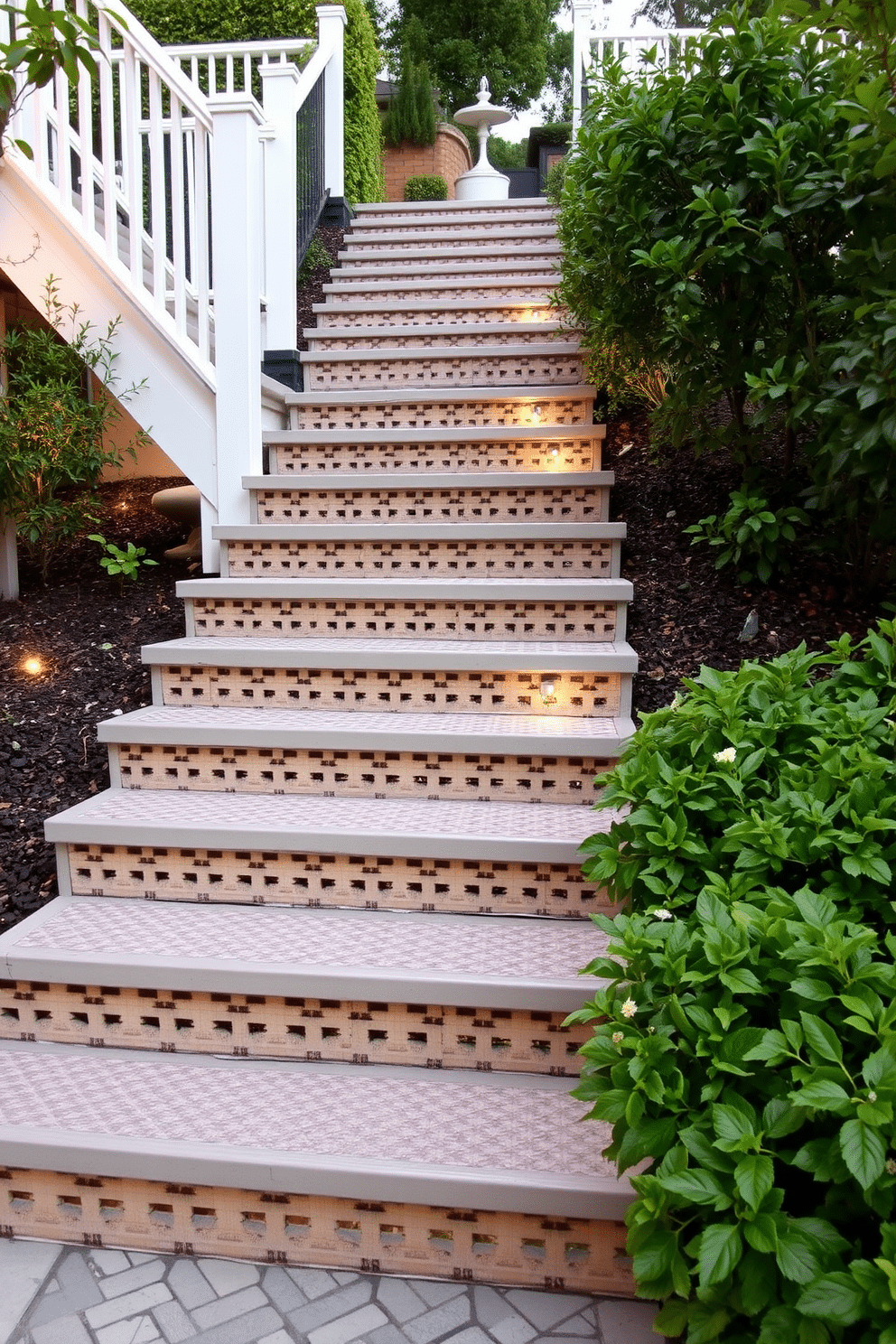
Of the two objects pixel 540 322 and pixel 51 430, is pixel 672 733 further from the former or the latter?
pixel 540 322

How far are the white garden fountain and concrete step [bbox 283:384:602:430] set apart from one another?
6281 millimetres

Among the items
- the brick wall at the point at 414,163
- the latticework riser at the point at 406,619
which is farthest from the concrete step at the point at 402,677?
the brick wall at the point at 414,163

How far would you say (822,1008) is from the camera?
4.05 ft

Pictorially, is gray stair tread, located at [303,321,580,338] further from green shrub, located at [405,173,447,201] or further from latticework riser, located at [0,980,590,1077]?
green shrub, located at [405,173,447,201]

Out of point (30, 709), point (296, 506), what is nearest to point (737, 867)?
point (30, 709)

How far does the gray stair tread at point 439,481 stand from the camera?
135 inches

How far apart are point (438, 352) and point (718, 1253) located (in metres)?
3.92

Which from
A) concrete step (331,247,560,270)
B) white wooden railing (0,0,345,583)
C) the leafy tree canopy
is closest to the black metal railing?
concrete step (331,247,560,270)

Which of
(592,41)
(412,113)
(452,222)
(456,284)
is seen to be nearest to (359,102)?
(452,222)

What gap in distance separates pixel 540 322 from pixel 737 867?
12.2ft

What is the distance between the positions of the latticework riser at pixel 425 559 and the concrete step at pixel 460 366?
133 centimetres

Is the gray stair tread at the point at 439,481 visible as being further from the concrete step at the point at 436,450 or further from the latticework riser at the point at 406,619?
the latticework riser at the point at 406,619

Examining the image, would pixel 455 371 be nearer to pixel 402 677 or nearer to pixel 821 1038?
pixel 402 677

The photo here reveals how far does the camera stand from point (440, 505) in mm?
3506
